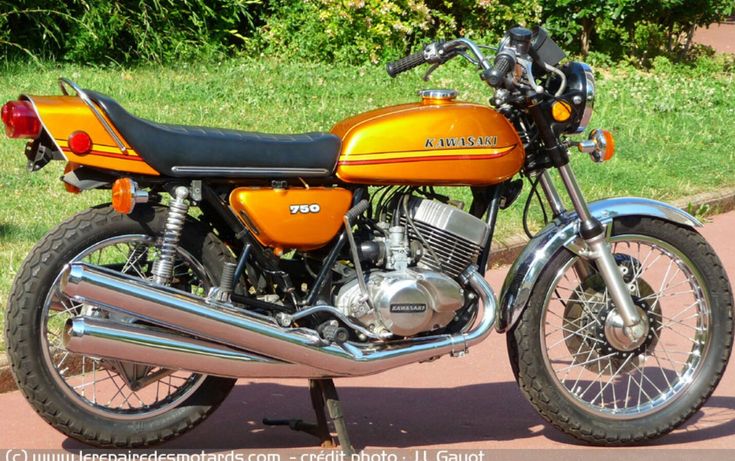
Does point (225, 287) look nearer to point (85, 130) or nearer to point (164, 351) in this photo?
point (164, 351)

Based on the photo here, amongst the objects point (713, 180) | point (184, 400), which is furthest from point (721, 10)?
point (184, 400)

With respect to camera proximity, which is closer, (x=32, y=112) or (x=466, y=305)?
(x=32, y=112)

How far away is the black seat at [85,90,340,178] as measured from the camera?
4.40m

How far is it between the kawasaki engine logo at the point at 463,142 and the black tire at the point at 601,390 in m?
0.53

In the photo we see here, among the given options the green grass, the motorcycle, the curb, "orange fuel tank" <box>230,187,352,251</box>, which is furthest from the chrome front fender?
the green grass

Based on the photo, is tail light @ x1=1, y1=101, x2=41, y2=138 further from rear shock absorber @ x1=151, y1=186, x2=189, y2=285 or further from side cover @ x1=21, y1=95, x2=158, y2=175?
rear shock absorber @ x1=151, y1=186, x2=189, y2=285

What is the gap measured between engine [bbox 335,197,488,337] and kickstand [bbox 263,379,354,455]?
0.94 feet

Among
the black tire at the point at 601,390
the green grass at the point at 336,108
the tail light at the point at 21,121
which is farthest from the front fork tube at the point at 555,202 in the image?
the green grass at the point at 336,108

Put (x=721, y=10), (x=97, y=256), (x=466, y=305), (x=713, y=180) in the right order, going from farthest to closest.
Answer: (x=721, y=10), (x=713, y=180), (x=466, y=305), (x=97, y=256)

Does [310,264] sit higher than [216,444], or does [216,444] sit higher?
[310,264]

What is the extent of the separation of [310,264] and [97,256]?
75 centimetres

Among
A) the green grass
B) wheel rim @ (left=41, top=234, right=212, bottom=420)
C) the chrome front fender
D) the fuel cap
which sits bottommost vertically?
the green grass

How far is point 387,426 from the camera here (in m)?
5.35

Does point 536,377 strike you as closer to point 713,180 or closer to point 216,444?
point 216,444
